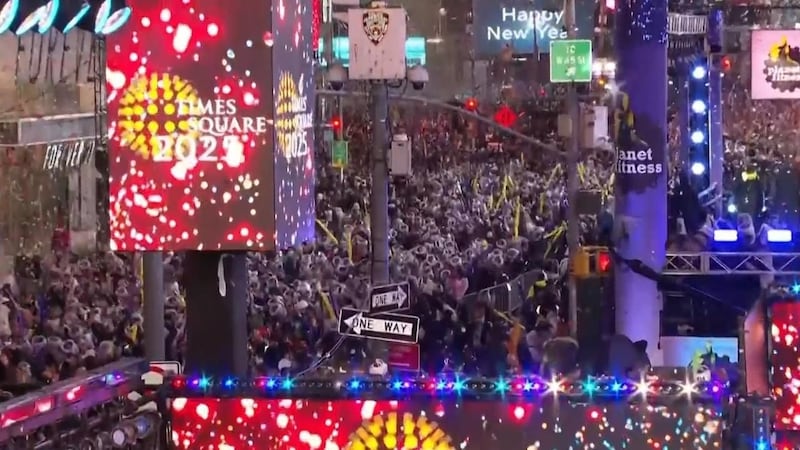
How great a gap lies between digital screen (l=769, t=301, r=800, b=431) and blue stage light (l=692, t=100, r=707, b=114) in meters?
11.9

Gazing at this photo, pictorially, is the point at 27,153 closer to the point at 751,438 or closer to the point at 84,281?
the point at 84,281

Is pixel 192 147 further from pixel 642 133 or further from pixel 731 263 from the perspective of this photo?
pixel 731 263

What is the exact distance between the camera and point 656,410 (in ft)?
22.7

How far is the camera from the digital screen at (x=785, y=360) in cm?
1191

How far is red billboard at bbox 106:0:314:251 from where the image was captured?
7.49 m

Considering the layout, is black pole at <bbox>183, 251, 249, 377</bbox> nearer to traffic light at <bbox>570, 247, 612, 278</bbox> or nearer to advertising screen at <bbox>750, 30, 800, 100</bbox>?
traffic light at <bbox>570, 247, 612, 278</bbox>

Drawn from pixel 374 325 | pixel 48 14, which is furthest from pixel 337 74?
pixel 48 14

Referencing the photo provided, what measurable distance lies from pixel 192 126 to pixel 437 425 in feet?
7.47

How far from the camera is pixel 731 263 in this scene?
1838 centimetres

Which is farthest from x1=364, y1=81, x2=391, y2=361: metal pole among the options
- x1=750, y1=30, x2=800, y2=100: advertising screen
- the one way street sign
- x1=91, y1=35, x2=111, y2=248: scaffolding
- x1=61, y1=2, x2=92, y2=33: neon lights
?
x1=750, y1=30, x2=800, y2=100: advertising screen

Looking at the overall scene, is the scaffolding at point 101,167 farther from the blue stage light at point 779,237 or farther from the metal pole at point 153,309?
the blue stage light at point 779,237

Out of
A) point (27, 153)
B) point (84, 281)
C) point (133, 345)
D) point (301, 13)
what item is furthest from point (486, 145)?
point (301, 13)

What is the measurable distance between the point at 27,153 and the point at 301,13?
15.0m

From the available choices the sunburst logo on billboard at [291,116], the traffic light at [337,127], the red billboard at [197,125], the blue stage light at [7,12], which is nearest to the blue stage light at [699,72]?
the traffic light at [337,127]
